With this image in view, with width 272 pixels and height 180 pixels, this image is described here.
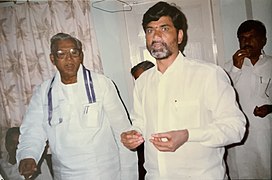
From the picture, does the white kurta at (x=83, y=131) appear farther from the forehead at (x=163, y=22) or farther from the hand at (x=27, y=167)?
the forehead at (x=163, y=22)

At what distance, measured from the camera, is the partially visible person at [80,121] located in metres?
1.01

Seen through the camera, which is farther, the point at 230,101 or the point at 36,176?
the point at 36,176

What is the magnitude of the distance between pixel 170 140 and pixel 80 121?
0.79ft

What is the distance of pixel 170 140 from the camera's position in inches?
37.2

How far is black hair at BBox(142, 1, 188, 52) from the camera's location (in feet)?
3.18

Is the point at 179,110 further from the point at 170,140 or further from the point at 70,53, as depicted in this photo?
the point at 70,53

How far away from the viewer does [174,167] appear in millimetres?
958

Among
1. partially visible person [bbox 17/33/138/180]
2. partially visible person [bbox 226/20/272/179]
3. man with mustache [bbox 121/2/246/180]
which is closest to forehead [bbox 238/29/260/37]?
partially visible person [bbox 226/20/272/179]

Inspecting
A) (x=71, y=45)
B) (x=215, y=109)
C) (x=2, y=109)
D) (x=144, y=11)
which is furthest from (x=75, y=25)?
(x=215, y=109)

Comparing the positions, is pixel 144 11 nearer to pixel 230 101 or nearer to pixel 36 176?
pixel 230 101

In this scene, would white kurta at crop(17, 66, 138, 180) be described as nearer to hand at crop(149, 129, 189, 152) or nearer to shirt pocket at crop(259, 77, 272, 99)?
hand at crop(149, 129, 189, 152)

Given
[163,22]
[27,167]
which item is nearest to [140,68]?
[163,22]

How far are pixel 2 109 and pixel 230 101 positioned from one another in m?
0.60

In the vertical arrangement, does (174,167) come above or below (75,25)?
below
